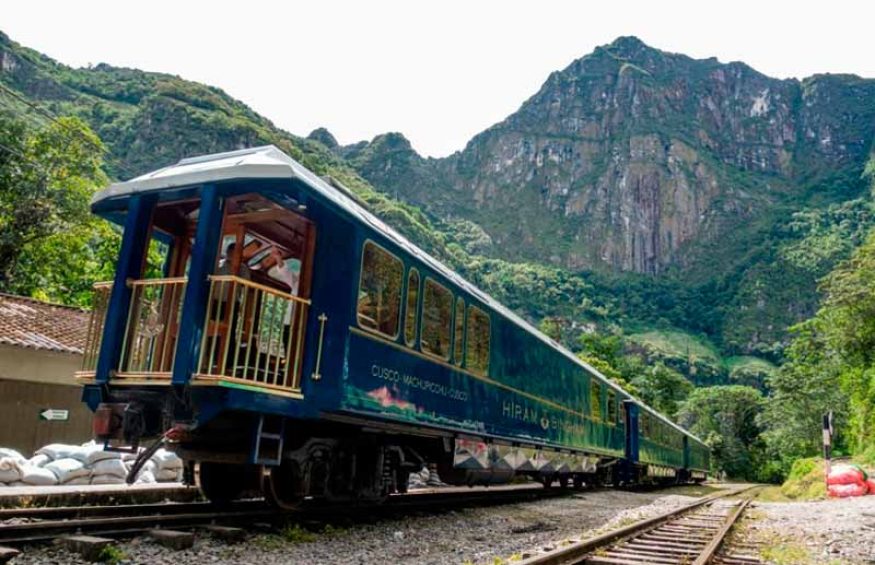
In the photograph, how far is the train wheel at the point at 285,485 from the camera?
635cm

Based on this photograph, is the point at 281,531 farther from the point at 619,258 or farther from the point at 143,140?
the point at 619,258

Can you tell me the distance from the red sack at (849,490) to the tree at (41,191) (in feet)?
83.6

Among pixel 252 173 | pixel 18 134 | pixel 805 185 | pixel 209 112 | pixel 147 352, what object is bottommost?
pixel 147 352

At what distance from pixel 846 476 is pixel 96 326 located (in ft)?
57.3

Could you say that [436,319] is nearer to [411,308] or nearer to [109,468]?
[411,308]

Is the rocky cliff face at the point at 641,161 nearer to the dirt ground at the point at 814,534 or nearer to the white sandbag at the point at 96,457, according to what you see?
the dirt ground at the point at 814,534

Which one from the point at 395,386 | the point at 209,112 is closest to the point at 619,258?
the point at 209,112

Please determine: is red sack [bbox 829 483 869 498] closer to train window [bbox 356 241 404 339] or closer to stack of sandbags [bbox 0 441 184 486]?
train window [bbox 356 241 404 339]

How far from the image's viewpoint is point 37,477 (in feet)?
28.8

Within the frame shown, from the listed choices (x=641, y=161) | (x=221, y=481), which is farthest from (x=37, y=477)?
(x=641, y=161)

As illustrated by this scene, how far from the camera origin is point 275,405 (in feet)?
18.6

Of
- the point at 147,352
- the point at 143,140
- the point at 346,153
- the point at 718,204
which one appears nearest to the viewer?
the point at 147,352

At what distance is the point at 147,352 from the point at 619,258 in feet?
475

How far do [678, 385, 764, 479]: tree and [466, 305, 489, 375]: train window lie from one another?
212 feet
